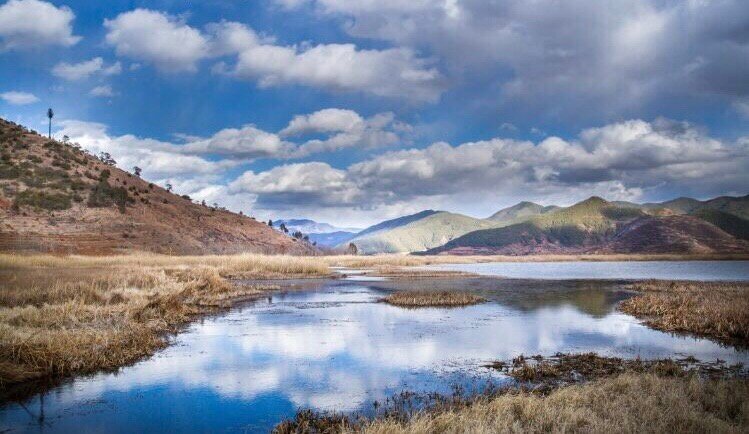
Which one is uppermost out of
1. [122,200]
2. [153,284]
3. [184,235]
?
[122,200]

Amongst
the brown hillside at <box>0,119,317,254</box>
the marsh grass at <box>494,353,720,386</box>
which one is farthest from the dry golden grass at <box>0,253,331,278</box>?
the marsh grass at <box>494,353,720,386</box>

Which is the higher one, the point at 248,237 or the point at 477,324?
the point at 248,237

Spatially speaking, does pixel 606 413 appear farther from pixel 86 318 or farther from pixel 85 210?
pixel 85 210

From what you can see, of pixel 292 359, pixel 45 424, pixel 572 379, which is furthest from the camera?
pixel 292 359

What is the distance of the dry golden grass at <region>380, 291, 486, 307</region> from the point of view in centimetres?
3775

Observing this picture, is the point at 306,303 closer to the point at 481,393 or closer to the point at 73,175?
the point at 481,393

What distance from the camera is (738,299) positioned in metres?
29.9

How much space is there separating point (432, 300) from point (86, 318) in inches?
907

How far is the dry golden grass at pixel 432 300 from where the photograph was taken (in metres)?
37.8

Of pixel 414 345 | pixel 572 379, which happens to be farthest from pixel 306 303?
pixel 572 379

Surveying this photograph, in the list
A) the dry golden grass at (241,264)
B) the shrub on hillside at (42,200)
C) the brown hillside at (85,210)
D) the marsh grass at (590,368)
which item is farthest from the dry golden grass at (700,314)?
the shrub on hillside at (42,200)

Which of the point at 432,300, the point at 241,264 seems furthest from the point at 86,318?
the point at 241,264

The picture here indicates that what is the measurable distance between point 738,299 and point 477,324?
49.3 ft

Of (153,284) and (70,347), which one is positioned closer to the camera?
(70,347)
